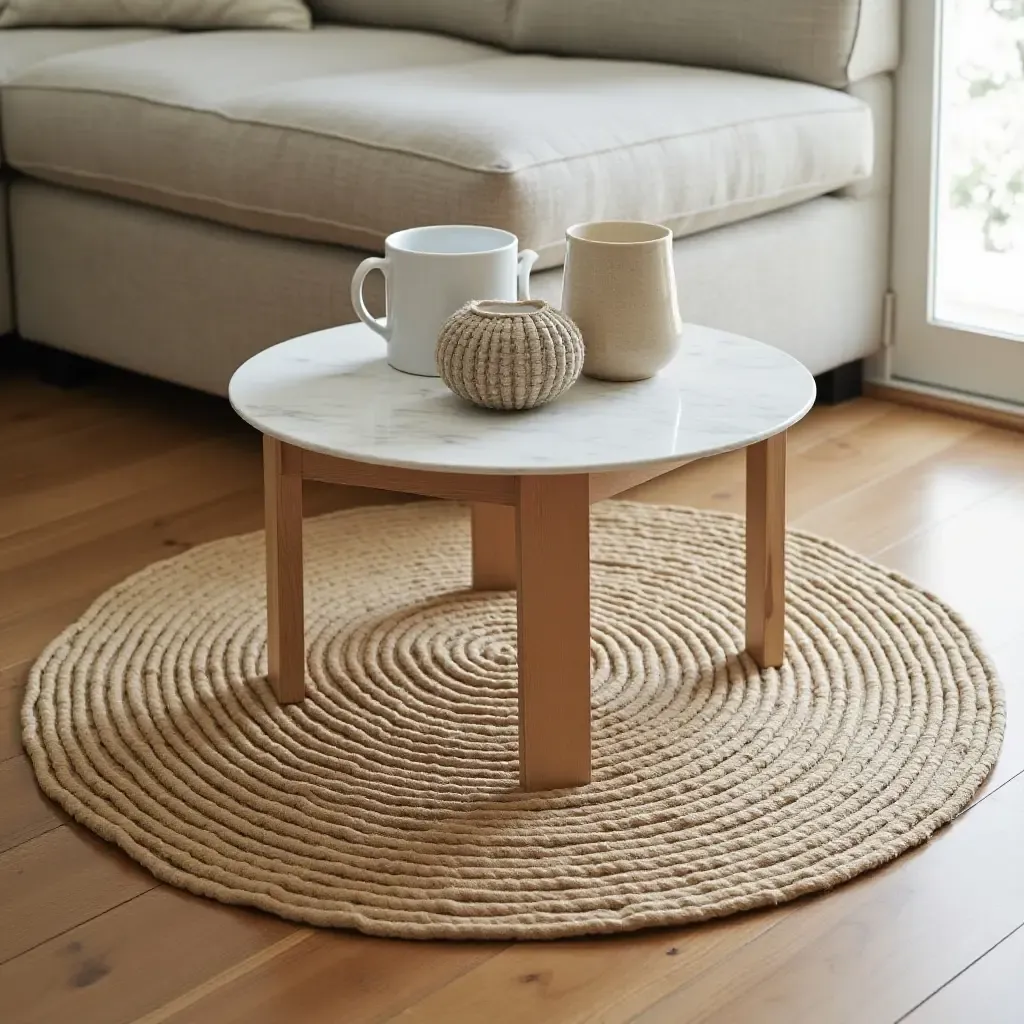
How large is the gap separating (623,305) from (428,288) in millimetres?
173

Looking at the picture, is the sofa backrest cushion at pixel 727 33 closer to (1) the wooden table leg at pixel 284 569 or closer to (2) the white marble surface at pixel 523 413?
(2) the white marble surface at pixel 523 413

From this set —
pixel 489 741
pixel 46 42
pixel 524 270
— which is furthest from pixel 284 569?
pixel 46 42

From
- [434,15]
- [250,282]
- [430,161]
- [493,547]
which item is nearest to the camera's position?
[493,547]

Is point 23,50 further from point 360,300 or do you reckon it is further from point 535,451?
point 535,451

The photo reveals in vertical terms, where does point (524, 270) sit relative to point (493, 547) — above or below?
above

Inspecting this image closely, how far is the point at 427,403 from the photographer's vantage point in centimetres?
138

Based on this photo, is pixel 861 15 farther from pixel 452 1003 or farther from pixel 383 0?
pixel 452 1003

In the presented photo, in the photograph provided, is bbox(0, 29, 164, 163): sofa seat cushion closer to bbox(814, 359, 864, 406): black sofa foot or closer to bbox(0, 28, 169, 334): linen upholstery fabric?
bbox(0, 28, 169, 334): linen upholstery fabric

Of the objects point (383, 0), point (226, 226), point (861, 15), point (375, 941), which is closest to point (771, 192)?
point (861, 15)

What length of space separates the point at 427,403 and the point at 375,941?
0.45 m

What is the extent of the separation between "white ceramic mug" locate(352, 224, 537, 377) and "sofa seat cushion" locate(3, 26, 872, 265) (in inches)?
15.2

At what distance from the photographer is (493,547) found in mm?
1755

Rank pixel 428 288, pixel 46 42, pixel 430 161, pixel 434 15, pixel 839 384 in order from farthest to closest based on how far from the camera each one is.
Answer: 1. pixel 434 15
2. pixel 46 42
3. pixel 839 384
4. pixel 430 161
5. pixel 428 288

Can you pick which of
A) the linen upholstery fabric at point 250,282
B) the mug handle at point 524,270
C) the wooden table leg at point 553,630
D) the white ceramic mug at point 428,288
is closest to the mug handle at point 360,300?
the white ceramic mug at point 428,288
